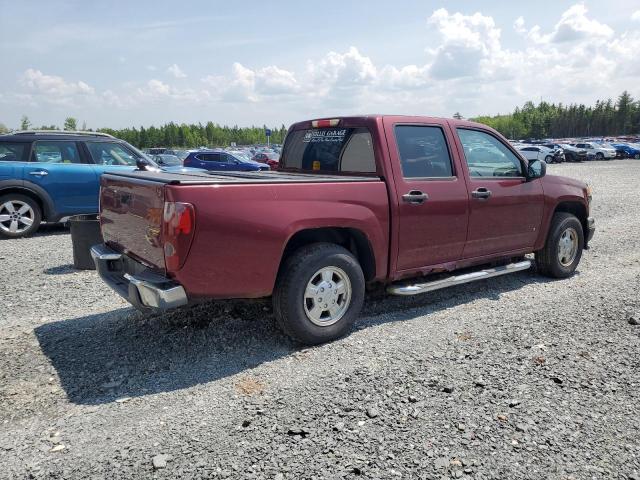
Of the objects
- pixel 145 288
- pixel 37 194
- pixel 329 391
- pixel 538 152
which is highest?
pixel 538 152

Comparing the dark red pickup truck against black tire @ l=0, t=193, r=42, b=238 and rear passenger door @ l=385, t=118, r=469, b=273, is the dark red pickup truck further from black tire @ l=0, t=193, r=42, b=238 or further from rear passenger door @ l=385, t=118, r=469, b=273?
black tire @ l=0, t=193, r=42, b=238

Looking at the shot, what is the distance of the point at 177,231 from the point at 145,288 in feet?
1.55

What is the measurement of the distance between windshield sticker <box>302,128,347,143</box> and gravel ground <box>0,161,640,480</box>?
1.68 m

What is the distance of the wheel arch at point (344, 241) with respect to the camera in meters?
4.10

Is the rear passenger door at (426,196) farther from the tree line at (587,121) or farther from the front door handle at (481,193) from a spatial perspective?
the tree line at (587,121)

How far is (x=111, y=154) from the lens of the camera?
954cm

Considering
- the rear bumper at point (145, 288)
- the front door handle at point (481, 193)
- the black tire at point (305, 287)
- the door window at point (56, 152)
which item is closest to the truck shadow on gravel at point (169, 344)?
the black tire at point (305, 287)

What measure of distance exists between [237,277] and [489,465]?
1984 mm

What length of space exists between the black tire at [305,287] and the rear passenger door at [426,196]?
1.92ft

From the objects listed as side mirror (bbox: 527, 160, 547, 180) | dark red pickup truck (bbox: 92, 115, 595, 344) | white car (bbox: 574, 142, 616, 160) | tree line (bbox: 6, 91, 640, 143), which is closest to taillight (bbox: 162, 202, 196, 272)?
dark red pickup truck (bbox: 92, 115, 595, 344)

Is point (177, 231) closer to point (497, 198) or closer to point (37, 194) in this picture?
point (497, 198)

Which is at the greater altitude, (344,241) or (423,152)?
(423,152)

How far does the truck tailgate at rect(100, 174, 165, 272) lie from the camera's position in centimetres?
352

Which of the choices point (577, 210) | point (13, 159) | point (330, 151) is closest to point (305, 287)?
point (330, 151)
